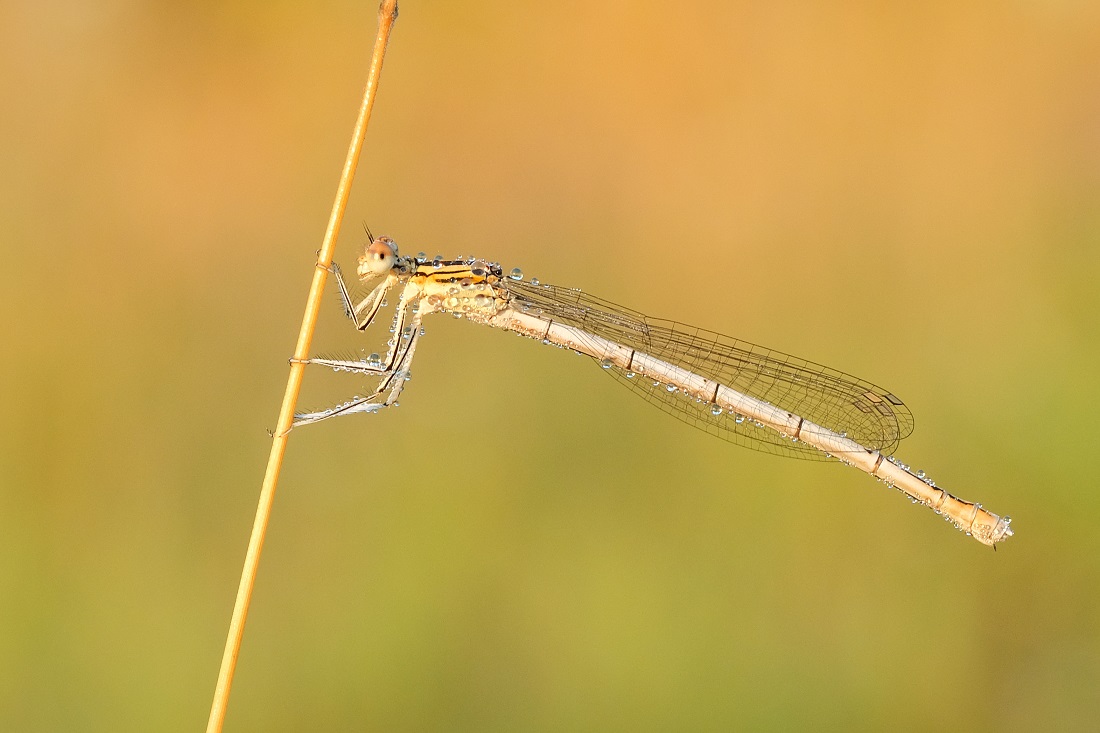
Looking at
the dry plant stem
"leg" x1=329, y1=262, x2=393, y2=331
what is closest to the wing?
"leg" x1=329, y1=262, x2=393, y2=331

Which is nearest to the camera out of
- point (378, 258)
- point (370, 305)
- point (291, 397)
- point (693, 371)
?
point (291, 397)

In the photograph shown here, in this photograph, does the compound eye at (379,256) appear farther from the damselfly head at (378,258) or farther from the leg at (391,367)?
the leg at (391,367)

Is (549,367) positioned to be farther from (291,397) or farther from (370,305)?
(291,397)

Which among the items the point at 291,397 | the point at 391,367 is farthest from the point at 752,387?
the point at 291,397

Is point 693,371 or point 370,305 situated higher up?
point 693,371

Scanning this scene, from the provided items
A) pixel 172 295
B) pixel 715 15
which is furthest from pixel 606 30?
pixel 172 295

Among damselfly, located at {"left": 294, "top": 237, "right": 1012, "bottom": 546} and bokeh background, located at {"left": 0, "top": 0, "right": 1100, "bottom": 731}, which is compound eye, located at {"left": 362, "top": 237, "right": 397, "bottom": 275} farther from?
bokeh background, located at {"left": 0, "top": 0, "right": 1100, "bottom": 731}

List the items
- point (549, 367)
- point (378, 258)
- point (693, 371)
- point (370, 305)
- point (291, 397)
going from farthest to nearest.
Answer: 1. point (549, 367)
2. point (693, 371)
3. point (370, 305)
4. point (378, 258)
5. point (291, 397)

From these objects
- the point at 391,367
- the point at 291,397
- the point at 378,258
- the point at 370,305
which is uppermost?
the point at 378,258
